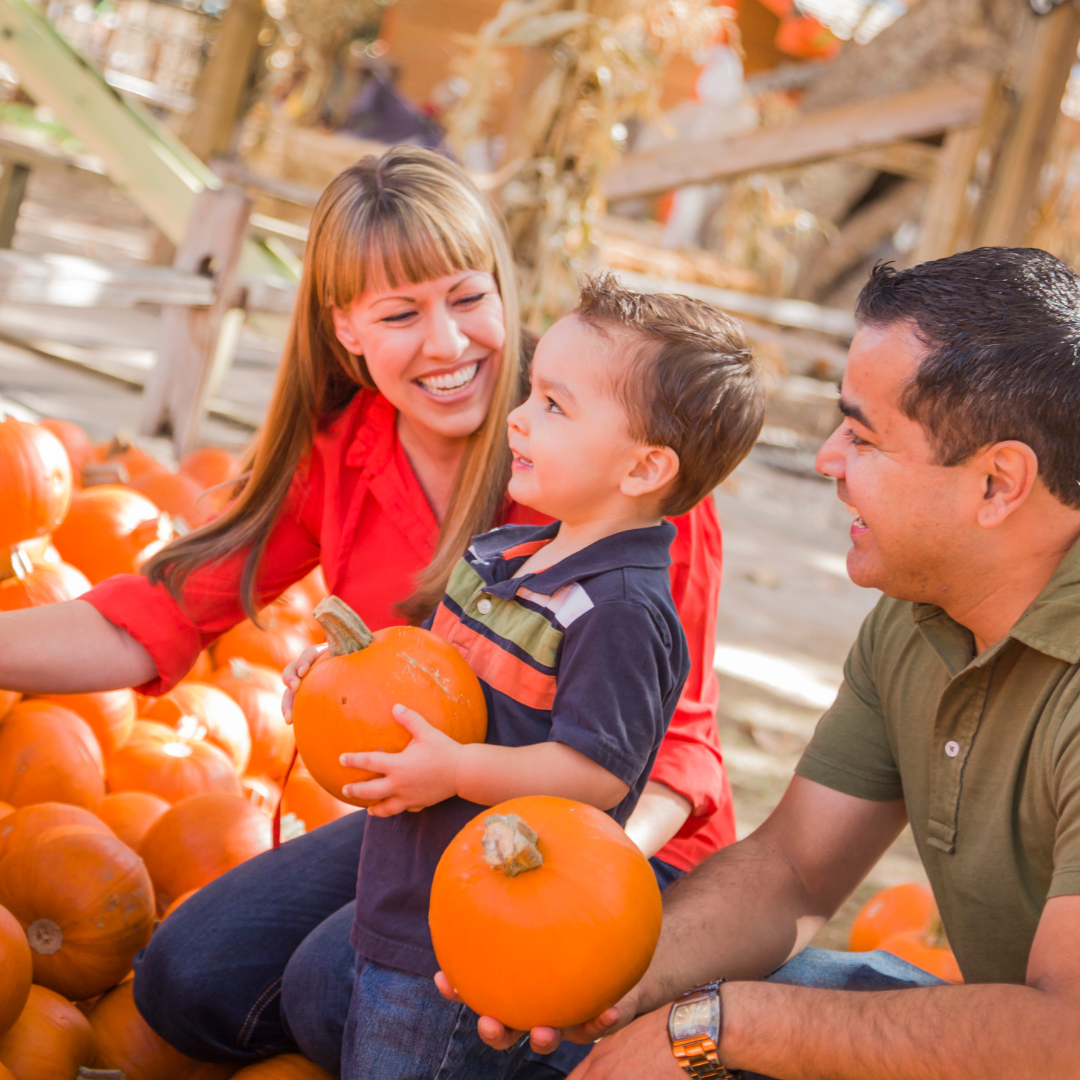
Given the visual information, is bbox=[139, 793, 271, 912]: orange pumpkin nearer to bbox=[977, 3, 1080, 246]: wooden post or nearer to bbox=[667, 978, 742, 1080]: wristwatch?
bbox=[667, 978, 742, 1080]: wristwatch

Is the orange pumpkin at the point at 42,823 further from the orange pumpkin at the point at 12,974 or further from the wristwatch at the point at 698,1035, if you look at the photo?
the wristwatch at the point at 698,1035

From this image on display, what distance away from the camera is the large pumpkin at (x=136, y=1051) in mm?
2088

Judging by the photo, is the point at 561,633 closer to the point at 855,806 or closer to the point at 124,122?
the point at 855,806

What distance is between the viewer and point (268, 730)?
311 centimetres

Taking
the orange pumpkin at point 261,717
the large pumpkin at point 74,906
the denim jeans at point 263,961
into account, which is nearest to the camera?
the denim jeans at point 263,961

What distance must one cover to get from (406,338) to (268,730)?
131 cm

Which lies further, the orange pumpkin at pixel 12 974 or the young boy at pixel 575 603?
the orange pumpkin at pixel 12 974

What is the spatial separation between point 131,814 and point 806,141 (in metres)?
5.01

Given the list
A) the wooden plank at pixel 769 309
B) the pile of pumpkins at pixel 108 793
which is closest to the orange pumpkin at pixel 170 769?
the pile of pumpkins at pixel 108 793

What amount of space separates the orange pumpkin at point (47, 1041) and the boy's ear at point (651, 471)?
1.26 metres

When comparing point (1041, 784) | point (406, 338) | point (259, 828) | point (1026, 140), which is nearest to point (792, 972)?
point (1041, 784)

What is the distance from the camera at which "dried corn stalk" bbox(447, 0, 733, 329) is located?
498 centimetres

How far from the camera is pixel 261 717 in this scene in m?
3.11

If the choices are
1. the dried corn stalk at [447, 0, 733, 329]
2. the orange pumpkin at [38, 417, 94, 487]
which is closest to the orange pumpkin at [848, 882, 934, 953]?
the orange pumpkin at [38, 417, 94, 487]
